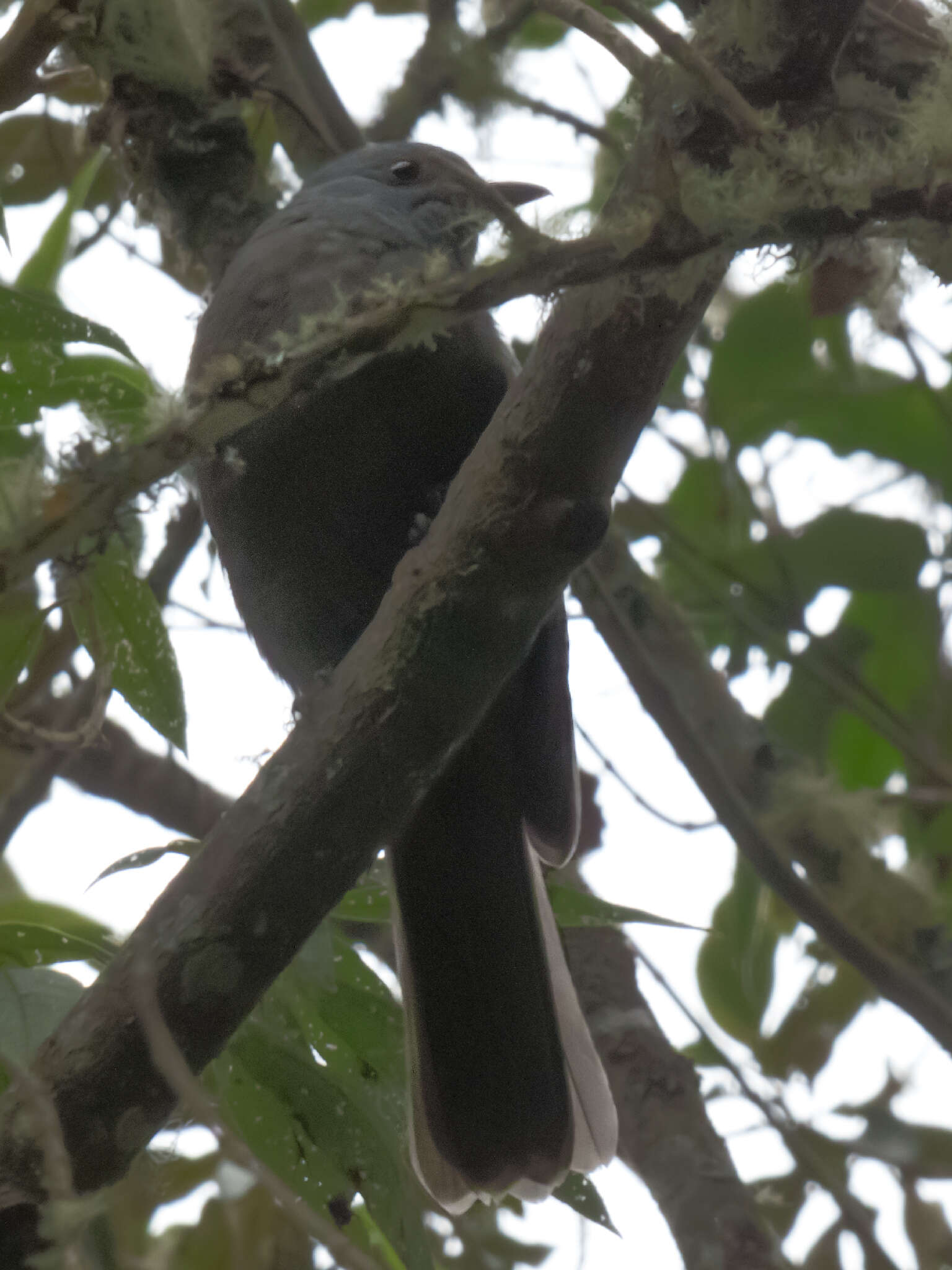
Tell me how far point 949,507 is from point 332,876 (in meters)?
2.17

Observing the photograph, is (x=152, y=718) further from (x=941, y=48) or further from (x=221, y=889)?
(x=941, y=48)

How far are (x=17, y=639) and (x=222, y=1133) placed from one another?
1160 mm

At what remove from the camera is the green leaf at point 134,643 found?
7.82ft

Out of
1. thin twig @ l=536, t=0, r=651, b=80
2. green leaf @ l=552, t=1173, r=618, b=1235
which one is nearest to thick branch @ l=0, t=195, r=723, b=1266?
thin twig @ l=536, t=0, r=651, b=80

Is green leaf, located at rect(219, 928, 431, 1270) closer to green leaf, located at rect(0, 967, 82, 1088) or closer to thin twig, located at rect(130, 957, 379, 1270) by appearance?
green leaf, located at rect(0, 967, 82, 1088)

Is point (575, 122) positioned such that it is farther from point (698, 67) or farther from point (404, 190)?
point (698, 67)

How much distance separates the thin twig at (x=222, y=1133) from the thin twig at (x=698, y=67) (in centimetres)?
112

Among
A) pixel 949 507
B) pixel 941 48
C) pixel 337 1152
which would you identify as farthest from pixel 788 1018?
pixel 941 48

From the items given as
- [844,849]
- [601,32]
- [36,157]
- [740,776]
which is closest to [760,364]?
[740,776]

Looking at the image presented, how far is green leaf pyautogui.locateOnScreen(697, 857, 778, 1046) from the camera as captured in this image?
11.1 feet

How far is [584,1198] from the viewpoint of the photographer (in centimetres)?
254

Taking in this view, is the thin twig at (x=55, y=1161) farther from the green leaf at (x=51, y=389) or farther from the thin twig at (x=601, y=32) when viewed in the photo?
the thin twig at (x=601, y=32)

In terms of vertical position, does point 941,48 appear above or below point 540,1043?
above

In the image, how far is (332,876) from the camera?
1944mm
